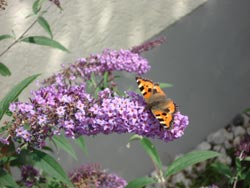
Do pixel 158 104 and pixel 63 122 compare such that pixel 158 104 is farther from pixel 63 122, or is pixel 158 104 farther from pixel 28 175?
pixel 28 175

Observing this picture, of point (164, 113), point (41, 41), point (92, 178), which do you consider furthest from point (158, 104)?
point (41, 41)

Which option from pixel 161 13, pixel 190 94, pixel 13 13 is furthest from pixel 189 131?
pixel 13 13

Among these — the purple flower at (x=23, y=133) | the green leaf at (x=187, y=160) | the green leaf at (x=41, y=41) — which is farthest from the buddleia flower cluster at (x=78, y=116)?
the green leaf at (x=41, y=41)

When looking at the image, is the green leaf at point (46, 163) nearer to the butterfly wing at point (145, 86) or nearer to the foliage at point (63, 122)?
the foliage at point (63, 122)

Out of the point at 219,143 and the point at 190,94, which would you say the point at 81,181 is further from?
the point at 219,143

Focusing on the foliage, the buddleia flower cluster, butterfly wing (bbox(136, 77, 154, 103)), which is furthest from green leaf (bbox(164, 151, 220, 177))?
butterfly wing (bbox(136, 77, 154, 103))
